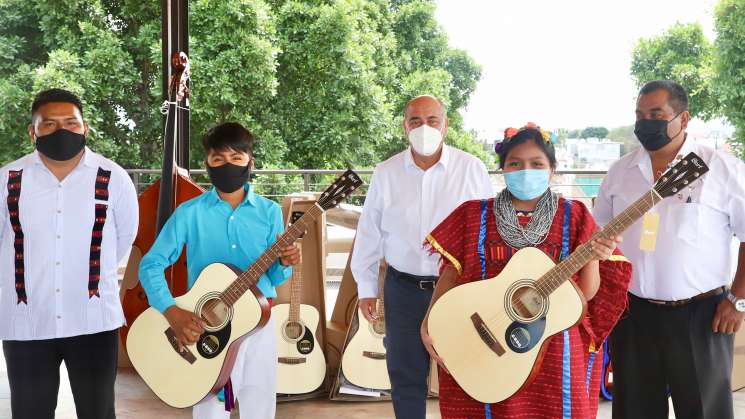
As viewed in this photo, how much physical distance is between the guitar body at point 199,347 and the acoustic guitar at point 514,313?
615 millimetres

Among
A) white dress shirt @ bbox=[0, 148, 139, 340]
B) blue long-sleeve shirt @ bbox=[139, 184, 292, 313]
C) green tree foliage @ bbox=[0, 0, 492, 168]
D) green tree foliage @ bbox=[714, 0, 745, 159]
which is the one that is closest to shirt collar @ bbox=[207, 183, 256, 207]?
blue long-sleeve shirt @ bbox=[139, 184, 292, 313]

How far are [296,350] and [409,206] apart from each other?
1.44 meters

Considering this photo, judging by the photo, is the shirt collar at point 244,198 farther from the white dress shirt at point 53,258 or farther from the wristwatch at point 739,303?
the wristwatch at point 739,303

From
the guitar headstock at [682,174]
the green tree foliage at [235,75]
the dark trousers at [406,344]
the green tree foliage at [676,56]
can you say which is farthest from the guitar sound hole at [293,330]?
the green tree foliage at [676,56]

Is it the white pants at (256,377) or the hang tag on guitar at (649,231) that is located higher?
the hang tag on guitar at (649,231)

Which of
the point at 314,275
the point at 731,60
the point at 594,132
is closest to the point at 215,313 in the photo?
the point at 314,275

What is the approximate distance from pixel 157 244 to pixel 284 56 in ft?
24.9

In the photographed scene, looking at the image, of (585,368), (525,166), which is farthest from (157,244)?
(585,368)

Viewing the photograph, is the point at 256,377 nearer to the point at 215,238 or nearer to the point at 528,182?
the point at 215,238

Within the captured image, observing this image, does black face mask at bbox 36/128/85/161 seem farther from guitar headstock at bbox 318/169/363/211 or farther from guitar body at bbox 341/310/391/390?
guitar body at bbox 341/310/391/390

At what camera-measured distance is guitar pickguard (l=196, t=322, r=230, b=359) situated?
7.78 ft

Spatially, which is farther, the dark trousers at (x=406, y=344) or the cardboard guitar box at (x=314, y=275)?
the cardboard guitar box at (x=314, y=275)

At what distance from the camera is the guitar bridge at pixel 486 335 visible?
201cm

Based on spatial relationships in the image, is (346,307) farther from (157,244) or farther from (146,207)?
→ (157,244)
